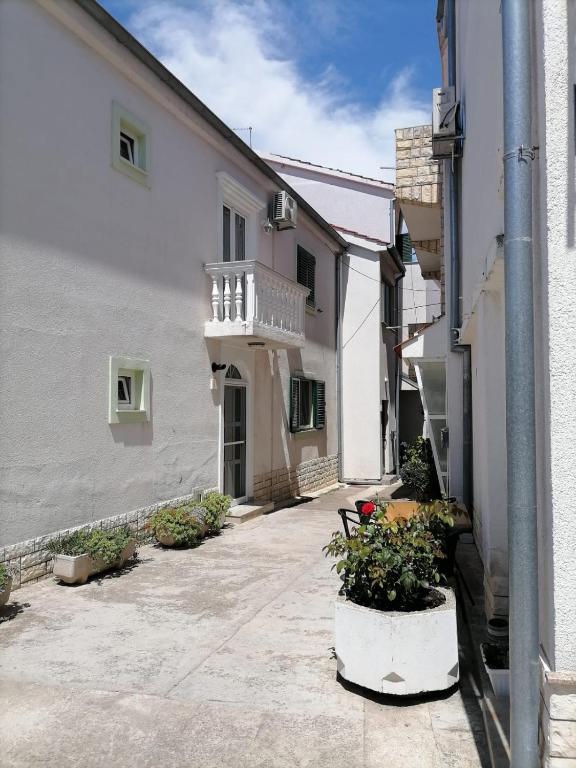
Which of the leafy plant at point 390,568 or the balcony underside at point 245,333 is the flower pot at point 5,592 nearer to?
the leafy plant at point 390,568

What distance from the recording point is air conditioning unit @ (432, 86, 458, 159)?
314 inches

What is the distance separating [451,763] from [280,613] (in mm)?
2598

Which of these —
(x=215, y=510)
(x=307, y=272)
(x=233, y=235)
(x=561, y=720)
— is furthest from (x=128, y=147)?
(x=561, y=720)

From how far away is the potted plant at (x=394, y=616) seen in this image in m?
3.77

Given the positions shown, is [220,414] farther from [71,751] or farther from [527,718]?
[527,718]

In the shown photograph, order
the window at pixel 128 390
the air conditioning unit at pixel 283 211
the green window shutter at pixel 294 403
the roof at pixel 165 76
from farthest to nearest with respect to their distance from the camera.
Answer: the green window shutter at pixel 294 403 < the air conditioning unit at pixel 283 211 < the window at pixel 128 390 < the roof at pixel 165 76

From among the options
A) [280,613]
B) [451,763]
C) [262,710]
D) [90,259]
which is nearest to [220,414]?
[90,259]

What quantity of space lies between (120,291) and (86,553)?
10.5 ft

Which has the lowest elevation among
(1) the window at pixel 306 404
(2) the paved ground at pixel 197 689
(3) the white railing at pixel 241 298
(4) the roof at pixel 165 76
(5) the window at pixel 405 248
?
(2) the paved ground at pixel 197 689

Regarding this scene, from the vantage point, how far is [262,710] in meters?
3.76

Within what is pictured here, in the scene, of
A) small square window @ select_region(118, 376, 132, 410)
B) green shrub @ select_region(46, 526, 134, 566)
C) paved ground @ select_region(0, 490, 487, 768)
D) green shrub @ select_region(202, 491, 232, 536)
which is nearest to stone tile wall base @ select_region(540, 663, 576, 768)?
paved ground @ select_region(0, 490, 487, 768)

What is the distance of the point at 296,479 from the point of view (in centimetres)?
1377

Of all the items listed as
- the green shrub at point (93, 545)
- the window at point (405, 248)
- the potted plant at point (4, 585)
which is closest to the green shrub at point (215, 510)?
the green shrub at point (93, 545)

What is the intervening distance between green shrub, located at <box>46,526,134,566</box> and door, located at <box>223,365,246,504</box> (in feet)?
12.8
